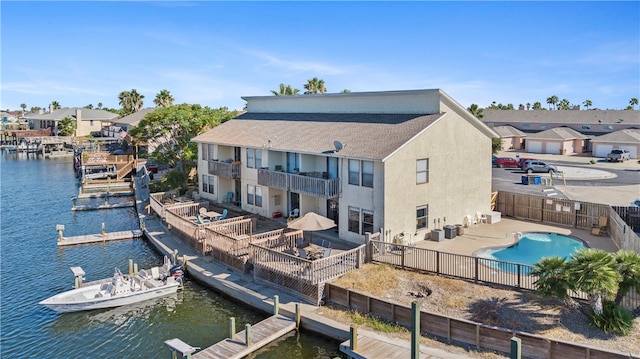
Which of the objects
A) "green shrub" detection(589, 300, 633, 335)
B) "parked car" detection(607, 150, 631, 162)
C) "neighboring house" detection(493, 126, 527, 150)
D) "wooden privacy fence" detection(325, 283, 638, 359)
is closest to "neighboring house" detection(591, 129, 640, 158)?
"parked car" detection(607, 150, 631, 162)

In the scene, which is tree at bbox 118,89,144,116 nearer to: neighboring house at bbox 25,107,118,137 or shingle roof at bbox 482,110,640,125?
neighboring house at bbox 25,107,118,137

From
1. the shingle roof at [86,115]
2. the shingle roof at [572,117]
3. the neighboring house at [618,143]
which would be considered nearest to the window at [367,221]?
the neighboring house at [618,143]

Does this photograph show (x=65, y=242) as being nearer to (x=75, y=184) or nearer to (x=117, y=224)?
(x=117, y=224)

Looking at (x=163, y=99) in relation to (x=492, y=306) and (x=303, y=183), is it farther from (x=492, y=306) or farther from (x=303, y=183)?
(x=492, y=306)

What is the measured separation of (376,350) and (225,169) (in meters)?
22.7

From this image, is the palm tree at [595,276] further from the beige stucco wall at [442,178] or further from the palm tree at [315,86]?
the palm tree at [315,86]

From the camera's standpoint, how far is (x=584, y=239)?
2762 centimetres

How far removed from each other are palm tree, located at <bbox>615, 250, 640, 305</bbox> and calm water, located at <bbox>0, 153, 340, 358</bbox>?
10204 millimetres

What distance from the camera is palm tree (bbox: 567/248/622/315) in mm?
15523

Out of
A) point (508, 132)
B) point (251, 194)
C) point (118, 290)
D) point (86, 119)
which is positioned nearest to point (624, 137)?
point (508, 132)

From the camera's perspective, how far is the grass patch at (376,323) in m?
17.8

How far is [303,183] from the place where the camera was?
28922 mm

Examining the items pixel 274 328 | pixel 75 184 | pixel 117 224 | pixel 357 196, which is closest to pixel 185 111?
pixel 117 224

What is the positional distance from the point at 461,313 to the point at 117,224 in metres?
30.3
